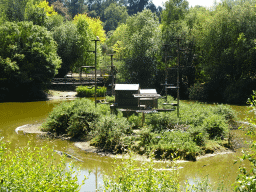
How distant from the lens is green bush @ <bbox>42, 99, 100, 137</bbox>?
539 inches

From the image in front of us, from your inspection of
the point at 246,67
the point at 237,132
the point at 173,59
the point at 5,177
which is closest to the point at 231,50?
the point at 246,67

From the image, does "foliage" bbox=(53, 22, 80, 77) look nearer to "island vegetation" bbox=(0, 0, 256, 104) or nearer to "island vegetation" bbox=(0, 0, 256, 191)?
"island vegetation" bbox=(0, 0, 256, 191)

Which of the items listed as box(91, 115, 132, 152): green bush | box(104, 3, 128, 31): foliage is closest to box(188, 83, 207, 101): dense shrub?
box(91, 115, 132, 152): green bush

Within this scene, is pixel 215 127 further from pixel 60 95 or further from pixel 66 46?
pixel 66 46

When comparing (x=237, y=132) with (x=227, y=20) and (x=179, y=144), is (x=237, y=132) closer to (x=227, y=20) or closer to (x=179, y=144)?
(x=179, y=144)

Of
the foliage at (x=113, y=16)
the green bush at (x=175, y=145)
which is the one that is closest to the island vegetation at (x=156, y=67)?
the green bush at (x=175, y=145)

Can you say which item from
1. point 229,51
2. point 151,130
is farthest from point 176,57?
point 151,130

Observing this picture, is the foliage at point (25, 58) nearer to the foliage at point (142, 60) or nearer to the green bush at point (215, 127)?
the foliage at point (142, 60)

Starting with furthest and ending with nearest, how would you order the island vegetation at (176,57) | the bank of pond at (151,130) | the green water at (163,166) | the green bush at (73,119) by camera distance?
the island vegetation at (176,57), the green bush at (73,119), the bank of pond at (151,130), the green water at (163,166)

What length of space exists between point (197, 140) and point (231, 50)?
20391 millimetres

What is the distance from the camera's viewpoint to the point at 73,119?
45.2ft

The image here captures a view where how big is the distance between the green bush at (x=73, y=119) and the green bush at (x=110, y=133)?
0.95 m

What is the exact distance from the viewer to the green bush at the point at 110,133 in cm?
1150

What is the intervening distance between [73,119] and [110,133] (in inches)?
116
